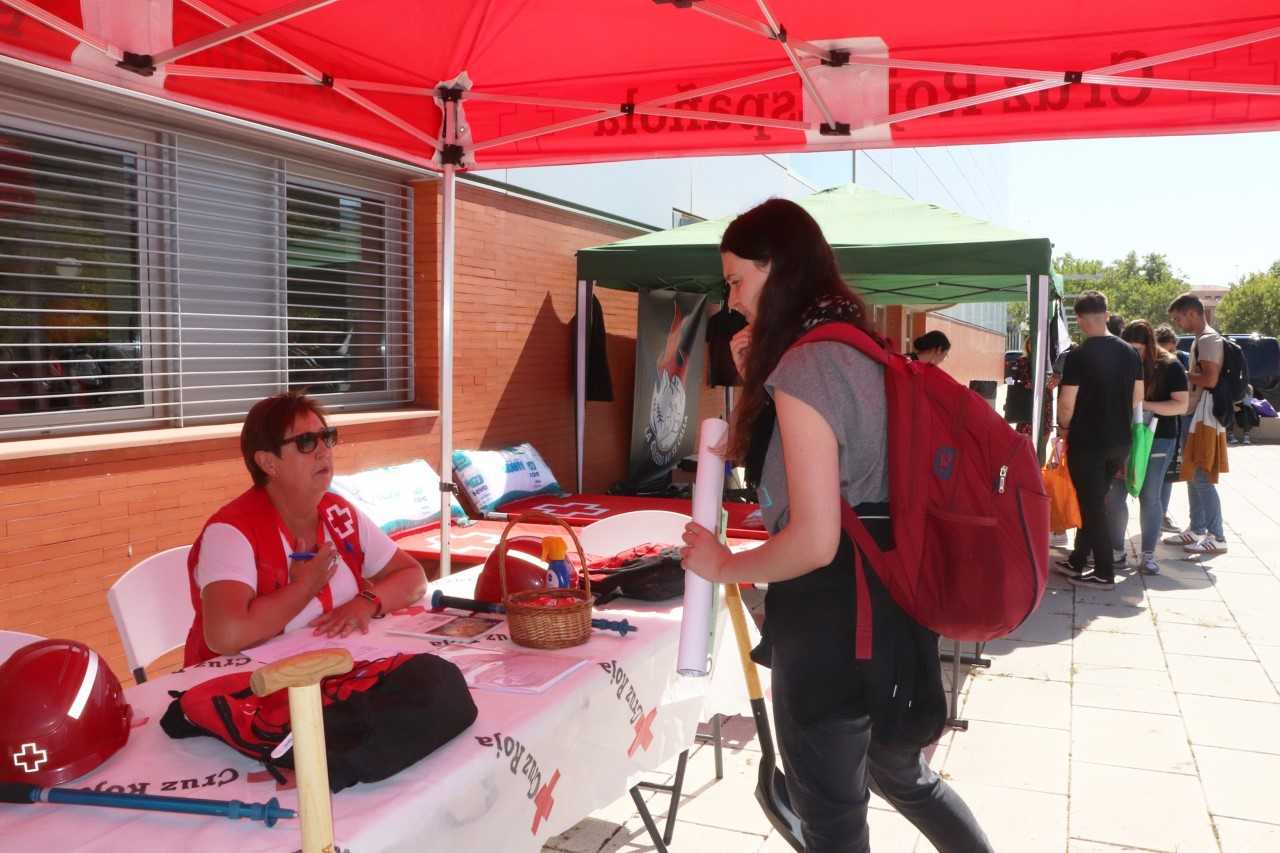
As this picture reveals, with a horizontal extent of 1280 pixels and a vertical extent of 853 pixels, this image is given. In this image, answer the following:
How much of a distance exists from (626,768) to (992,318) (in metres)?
35.7

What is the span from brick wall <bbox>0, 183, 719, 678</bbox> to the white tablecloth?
210 cm

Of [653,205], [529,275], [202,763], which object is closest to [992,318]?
[653,205]

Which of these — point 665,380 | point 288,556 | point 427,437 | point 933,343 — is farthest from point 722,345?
point 288,556

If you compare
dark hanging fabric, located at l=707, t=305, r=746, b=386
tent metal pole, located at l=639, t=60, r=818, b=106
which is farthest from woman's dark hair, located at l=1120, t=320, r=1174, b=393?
tent metal pole, located at l=639, t=60, r=818, b=106

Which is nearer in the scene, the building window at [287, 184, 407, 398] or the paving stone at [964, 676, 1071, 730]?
the paving stone at [964, 676, 1071, 730]

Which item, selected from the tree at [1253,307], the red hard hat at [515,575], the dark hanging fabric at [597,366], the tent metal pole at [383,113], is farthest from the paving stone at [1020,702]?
the tree at [1253,307]

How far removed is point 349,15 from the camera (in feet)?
10.0

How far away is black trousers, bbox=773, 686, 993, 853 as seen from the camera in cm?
187

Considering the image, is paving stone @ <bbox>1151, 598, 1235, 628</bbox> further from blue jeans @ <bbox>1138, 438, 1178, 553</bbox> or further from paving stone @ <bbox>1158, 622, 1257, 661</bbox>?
blue jeans @ <bbox>1138, 438, 1178, 553</bbox>

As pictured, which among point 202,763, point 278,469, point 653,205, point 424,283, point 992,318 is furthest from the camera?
point 992,318

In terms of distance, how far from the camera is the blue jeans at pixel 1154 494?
22.6 feet

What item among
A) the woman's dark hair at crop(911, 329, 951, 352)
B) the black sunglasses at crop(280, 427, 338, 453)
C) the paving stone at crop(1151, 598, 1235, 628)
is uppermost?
the woman's dark hair at crop(911, 329, 951, 352)

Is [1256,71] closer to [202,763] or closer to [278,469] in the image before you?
[278,469]

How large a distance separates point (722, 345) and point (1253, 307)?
7359 cm
